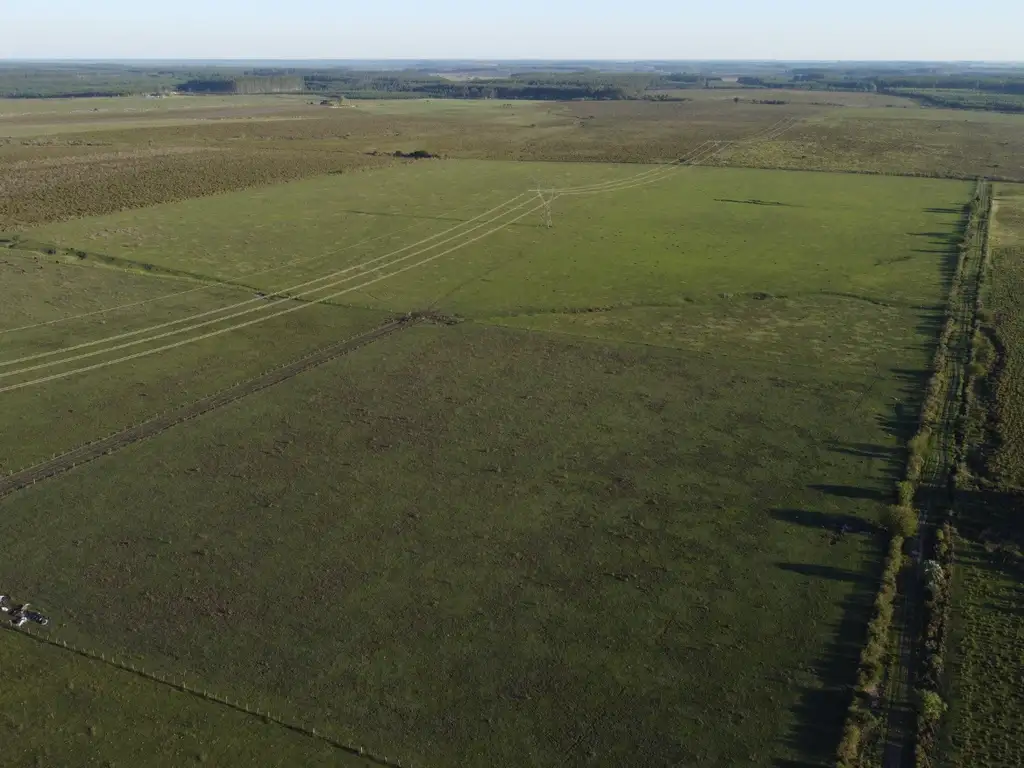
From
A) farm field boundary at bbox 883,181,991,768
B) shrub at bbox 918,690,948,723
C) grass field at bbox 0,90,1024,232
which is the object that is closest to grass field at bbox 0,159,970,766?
farm field boundary at bbox 883,181,991,768

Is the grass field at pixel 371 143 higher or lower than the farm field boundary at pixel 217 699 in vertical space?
higher

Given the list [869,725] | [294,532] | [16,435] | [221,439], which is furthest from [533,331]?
[869,725]

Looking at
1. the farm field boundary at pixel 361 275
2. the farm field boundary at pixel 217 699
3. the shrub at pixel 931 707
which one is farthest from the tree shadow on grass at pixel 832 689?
the farm field boundary at pixel 361 275

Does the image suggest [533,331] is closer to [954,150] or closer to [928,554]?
[928,554]

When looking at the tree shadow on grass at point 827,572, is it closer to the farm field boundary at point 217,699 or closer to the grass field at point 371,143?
the farm field boundary at point 217,699

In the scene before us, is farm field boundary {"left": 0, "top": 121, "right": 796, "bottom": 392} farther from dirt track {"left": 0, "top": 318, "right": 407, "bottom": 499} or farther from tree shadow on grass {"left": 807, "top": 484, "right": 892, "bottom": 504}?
tree shadow on grass {"left": 807, "top": 484, "right": 892, "bottom": 504}

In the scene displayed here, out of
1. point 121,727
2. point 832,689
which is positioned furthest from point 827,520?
point 121,727

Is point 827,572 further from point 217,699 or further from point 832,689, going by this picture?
point 217,699

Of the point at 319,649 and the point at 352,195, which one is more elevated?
the point at 352,195
